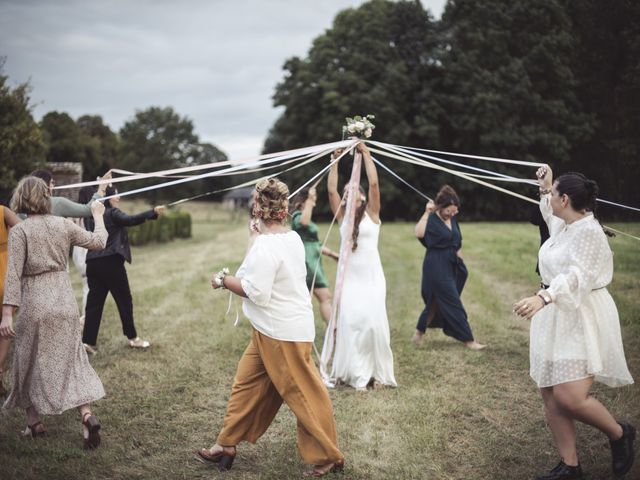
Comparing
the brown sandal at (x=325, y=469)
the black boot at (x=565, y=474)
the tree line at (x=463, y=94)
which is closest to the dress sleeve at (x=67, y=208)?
the brown sandal at (x=325, y=469)

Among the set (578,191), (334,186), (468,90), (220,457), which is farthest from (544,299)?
(468,90)

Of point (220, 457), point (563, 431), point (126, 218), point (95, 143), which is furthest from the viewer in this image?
point (95, 143)

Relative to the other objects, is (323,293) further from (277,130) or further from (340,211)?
(277,130)

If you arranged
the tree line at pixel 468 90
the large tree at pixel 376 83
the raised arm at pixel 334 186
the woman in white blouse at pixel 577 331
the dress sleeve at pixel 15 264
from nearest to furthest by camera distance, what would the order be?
the woman in white blouse at pixel 577 331, the dress sleeve at pixel 15 264, the raised arm at pixel 334 186, the tree line at pixel 468 90, the large tree at pixel 376 83

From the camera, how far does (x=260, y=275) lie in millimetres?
3836

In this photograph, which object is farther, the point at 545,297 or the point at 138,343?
the point at 138,343

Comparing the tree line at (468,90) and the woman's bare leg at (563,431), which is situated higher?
the tree line at (468,90)

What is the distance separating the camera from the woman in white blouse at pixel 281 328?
3.88 m

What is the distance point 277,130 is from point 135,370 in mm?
32663

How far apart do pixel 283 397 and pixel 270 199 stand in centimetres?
139

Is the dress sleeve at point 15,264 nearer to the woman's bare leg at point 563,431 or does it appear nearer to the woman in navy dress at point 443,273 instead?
the woman's bare leg at point 563,431

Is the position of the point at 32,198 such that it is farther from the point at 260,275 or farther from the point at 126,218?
the point at 126,218

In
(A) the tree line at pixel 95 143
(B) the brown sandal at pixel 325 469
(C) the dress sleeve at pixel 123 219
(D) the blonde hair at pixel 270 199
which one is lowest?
(B) the brown sandal at pixel 325 469

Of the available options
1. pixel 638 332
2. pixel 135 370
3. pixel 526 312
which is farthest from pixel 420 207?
pixel 526 312
